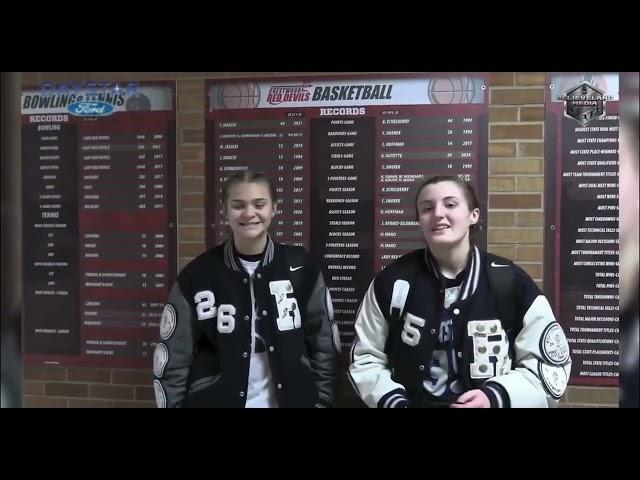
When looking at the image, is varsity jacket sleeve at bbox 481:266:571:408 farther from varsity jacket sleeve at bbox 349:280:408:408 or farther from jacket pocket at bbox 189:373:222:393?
jacket pocket at bbox 189:373:222:393

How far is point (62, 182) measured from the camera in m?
2.82

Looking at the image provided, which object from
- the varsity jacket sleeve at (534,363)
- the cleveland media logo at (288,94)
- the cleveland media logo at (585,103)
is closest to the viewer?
the varsity jacket sleeve at (534,363)

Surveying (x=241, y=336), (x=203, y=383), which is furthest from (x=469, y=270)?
(x=203, y=383)

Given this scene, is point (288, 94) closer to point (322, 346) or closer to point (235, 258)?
point (235, 258)

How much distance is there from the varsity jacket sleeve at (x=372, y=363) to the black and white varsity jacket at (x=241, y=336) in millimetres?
128

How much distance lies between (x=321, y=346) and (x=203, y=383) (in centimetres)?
53

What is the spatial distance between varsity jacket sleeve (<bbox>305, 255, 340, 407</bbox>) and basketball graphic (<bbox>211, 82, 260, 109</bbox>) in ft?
2.89

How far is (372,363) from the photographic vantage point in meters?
2.49

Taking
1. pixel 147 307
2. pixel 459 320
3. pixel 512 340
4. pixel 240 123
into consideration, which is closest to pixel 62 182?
pixel 147 307

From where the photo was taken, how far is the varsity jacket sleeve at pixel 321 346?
8.45 ft

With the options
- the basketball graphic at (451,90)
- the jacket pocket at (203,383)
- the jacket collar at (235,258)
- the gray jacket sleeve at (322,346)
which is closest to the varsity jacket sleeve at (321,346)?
the gray jacket sleeve at (322,346)

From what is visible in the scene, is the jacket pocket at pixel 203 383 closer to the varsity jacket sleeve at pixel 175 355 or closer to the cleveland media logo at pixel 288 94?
the varsity jacket sleeve at pixel 175 355

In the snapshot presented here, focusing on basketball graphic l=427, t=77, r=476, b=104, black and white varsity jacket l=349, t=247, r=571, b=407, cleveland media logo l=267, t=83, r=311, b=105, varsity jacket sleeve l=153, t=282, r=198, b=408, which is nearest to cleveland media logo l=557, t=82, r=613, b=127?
basketball graphic l=427, t=77, r=476, b=104

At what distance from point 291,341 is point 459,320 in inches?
27.6
